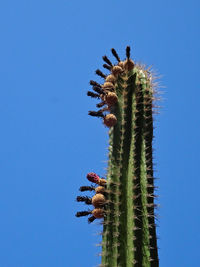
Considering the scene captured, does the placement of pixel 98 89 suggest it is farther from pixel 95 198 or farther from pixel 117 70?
pixel 95 198

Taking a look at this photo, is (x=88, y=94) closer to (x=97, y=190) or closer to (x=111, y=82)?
(x=111, y=82)

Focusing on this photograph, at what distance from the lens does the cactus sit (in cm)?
372

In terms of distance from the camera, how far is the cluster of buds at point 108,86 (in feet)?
15.2

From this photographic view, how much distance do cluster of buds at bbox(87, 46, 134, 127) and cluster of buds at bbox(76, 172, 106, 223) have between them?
0.75m

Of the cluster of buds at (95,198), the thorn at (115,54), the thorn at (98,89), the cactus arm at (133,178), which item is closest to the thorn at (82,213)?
the cluster of buds at (95,198)

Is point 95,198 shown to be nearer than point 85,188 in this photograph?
Yes

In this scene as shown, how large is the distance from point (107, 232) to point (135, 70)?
2.36 meters

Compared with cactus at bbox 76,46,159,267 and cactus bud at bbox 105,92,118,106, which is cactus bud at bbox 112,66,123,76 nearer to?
cactus at bbox 76,46,159,267

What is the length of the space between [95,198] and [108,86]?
164cm

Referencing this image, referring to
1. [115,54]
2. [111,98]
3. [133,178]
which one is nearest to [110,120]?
[111,98]

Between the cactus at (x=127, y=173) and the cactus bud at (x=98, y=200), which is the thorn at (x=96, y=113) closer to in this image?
the cactus at (x=127, y=173)

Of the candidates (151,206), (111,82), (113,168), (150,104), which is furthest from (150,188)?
(111,82)

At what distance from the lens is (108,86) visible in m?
4.79

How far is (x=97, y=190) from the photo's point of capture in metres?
4.22
